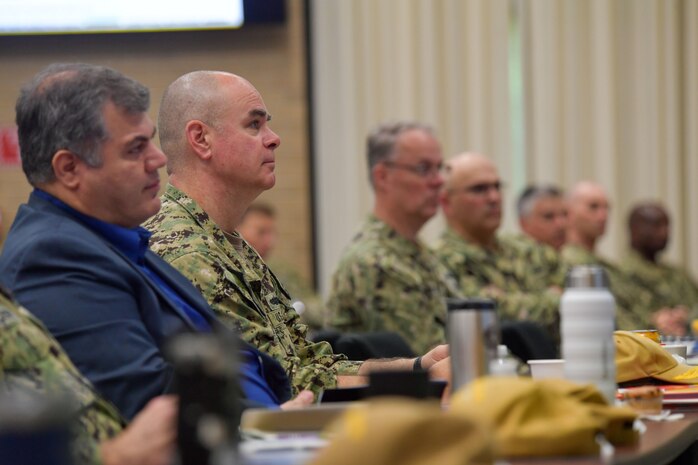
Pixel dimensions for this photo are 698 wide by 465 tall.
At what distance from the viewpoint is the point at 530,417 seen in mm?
1717

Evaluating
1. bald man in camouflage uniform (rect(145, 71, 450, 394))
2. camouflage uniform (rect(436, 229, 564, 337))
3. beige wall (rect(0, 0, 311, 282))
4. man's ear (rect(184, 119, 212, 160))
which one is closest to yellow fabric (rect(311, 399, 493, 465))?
bald man in camouflage uniform (rect(145, 71, 450, 394))

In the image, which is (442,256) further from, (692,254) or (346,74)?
(692,254)

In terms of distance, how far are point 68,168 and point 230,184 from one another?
2.69ft

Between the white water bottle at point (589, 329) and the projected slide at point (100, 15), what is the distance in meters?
6.03

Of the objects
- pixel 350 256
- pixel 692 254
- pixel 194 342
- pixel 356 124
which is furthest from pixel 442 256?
pixel 194 342

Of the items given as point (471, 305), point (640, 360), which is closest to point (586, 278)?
point (471, 305)

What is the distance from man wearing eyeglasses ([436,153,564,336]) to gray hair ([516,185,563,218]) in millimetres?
1166

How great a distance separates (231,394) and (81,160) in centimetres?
107

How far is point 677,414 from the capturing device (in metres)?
2.28

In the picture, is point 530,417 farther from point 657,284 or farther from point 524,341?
point 657,284

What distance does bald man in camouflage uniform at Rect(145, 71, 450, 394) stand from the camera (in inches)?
118

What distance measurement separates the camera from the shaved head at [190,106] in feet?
10.5

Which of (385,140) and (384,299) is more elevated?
(385,140)

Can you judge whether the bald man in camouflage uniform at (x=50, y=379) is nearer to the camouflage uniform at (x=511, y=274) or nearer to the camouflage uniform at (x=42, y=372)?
the camouflage uniform at (x=42, y=372)
